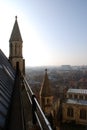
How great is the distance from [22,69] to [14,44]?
255 centimetres

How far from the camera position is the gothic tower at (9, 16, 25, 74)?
18562 millimetres

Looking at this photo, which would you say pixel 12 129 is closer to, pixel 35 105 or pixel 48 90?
pixel 35 105

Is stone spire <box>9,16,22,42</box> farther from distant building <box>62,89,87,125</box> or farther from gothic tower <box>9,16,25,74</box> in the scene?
distant building <box>62,89,87,125</box>

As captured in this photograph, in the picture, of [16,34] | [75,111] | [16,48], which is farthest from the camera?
[75,111]

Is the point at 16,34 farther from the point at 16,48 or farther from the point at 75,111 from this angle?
the point at 75,111

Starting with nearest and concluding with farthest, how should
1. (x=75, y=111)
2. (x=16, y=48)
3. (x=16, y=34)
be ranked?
(x=16, y=34)
(x=16, y=48)
(x=75, y=111)

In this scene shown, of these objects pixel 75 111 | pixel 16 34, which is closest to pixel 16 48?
pixel 16 34

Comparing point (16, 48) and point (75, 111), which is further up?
point (16, 48)

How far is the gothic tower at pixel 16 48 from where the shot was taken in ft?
60.9

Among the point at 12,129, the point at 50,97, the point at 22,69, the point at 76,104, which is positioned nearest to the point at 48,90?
the point at 50,97

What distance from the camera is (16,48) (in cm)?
1891

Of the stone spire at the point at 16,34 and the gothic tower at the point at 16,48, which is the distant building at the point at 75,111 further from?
the stone spire at the point at 16,34

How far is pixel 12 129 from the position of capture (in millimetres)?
3234

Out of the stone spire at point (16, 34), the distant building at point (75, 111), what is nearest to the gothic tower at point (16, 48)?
the stone spire at point (16, 34)
